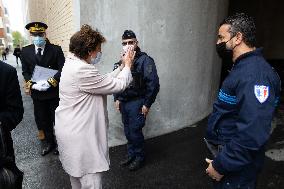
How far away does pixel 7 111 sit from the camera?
2.10m

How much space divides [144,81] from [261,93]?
7.40ft

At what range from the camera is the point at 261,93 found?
1.78 m

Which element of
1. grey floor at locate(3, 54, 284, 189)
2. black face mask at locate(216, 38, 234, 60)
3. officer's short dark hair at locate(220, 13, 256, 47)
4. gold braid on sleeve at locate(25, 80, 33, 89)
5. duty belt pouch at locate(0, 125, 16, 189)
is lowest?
grey floor at locate(3, 54, 284, 189)

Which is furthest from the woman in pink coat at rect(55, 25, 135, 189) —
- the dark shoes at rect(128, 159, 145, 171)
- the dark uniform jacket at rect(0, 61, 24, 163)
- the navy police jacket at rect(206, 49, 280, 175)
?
the dark shoes at rect(128, 159, 145, 171)

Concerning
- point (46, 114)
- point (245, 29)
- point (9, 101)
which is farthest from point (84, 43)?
point (46, 114)

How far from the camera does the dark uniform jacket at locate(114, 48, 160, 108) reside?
386 cm

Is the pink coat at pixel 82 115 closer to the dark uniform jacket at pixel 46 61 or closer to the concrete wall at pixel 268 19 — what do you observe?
the dark uniform jacket at pixel 46 61

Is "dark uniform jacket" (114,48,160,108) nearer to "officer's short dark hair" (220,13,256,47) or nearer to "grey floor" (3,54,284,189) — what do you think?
"grey floor" (3,54,284,189)

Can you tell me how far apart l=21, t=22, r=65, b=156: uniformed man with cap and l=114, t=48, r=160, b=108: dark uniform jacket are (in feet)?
4.05

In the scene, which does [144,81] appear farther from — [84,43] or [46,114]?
[46,114]

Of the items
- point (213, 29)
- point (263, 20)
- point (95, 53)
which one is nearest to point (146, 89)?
point (95, 53)

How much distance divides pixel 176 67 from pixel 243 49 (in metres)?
3.19

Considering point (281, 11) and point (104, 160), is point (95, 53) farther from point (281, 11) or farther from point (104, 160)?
point (281, 11)

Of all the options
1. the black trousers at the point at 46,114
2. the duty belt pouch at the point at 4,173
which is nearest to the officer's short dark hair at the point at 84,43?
the duty belt pouch at the point at 4,173
